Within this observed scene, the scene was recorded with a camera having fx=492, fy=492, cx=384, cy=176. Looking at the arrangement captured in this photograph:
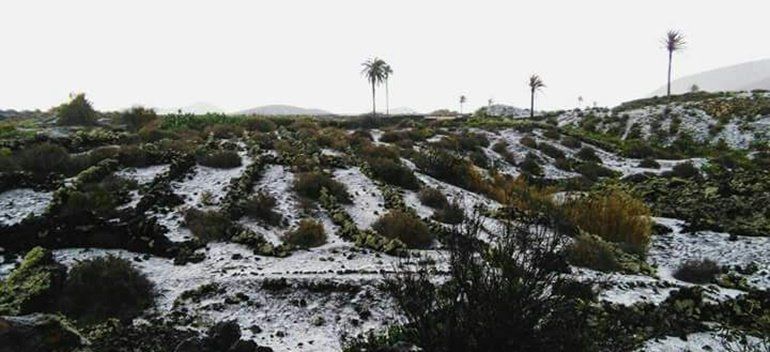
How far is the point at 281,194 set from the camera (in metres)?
14.1

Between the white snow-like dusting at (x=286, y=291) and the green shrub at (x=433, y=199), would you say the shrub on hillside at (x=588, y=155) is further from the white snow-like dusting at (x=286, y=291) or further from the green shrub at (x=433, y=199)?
the white snow-like dusting at (x=286, y=291)

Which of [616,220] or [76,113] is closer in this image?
[616,220]

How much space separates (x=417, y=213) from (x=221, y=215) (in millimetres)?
5289

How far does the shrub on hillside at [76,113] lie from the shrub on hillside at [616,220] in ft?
87.3

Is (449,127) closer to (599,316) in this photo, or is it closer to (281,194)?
(281,194)

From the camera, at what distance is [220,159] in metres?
16.6

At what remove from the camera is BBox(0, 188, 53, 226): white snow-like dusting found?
11.1 m

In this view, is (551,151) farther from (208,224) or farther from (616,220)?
(208,224)

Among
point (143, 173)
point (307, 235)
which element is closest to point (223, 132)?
point (143, 173)

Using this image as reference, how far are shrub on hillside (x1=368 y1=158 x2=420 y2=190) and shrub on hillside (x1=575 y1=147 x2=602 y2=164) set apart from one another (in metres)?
13.9

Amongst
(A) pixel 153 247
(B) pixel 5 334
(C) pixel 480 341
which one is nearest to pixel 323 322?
(C) pixel 480 341

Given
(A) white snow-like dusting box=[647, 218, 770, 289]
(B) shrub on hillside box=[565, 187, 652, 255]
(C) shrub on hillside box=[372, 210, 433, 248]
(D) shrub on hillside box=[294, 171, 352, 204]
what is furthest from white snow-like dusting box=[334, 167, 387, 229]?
(A) white snow-like dusting box=[647, 218, 770, 289]

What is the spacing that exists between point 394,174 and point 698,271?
968 cm

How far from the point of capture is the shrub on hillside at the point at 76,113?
2825 centimetres
